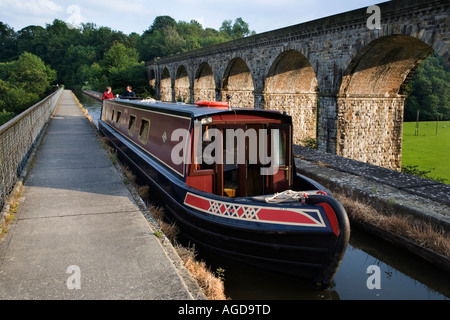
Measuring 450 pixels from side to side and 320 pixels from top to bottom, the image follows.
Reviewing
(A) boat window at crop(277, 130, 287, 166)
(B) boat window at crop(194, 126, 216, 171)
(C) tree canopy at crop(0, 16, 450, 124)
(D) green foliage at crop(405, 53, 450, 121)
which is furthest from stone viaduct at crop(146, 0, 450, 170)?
(D) green foliage at crop(405, 53, 450, 121)

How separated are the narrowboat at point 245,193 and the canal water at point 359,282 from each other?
27cm

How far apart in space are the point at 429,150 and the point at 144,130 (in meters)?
17.4

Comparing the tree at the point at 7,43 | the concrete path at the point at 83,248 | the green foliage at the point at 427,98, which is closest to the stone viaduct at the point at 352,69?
the concrete path at the point at 83,248

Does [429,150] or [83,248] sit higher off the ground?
[83,248]

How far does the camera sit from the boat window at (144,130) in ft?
25.1

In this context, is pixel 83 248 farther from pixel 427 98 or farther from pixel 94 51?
pixel 94 51

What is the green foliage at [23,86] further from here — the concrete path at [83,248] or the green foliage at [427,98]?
the green foliage at [427,98]

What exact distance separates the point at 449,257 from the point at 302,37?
10520 millimetres

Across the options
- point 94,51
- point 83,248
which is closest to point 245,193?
point 83,248

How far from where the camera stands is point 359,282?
462cm

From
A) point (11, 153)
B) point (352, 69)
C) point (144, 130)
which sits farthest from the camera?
point (352, 69)

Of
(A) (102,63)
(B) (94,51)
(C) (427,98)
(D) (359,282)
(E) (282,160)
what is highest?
(B) (94,51)

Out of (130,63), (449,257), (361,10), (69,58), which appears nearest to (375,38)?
(361,10)

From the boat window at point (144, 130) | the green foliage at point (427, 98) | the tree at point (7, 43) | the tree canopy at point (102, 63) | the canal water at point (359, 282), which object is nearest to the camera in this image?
the canal water at point (359, 282)
